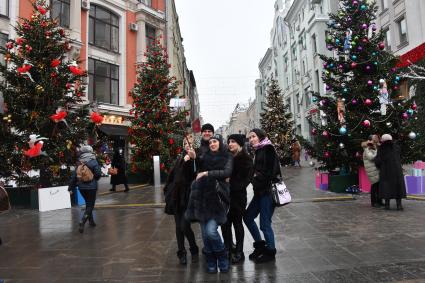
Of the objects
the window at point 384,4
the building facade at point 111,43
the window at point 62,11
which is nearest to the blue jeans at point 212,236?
the building facade at point 111,43

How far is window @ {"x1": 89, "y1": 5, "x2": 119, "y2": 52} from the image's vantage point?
25.0 metres

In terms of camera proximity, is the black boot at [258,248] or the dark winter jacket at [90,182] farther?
the dark winter jacket at [90,182]

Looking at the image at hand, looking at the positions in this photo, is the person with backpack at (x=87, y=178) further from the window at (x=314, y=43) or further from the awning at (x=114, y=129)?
the window at (x=314, y=43)

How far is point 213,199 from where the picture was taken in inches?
169

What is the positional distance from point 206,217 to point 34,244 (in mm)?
3732

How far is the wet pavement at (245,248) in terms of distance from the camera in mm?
4293

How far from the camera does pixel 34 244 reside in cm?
619

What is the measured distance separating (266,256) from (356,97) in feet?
28.1

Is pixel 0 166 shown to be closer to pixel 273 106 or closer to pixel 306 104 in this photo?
pixel 273 106

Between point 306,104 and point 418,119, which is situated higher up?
point 306,104

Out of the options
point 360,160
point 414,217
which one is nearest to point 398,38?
point 360,160

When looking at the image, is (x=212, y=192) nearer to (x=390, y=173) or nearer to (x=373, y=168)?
(x=390, y=173)

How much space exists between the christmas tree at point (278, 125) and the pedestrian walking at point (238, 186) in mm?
24682

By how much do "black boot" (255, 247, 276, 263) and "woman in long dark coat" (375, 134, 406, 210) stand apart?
15.5 feet
